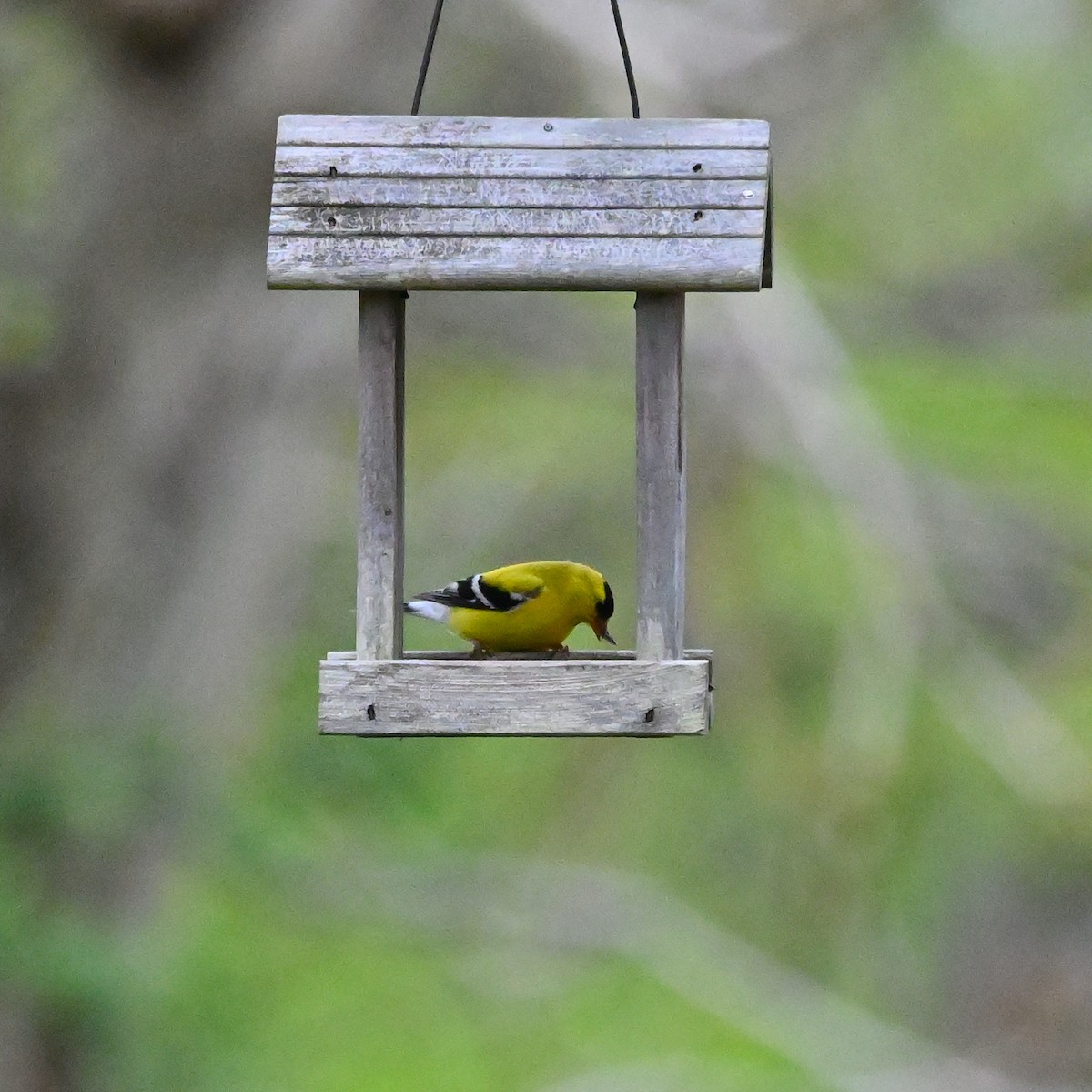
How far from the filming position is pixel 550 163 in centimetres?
316

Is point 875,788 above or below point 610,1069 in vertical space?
above

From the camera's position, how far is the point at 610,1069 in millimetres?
10109

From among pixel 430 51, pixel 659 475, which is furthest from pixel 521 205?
pixel 659 475

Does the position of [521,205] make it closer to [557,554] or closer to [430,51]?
[430,51]

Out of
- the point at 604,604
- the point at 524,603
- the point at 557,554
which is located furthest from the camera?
the point at 557,554

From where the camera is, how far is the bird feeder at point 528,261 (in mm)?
3109

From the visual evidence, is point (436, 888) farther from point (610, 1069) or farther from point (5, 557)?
point (5, 557)

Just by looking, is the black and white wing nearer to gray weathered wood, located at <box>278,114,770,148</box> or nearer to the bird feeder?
the bird feeder

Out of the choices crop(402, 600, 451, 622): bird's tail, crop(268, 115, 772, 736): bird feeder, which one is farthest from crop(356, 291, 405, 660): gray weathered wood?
Answer: crop(402, 600, 451, 622): bird's tail

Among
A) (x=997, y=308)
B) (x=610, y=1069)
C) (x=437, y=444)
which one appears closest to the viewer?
(x=997, y=308)

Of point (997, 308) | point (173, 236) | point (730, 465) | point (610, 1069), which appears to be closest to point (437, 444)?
point (730, 465)

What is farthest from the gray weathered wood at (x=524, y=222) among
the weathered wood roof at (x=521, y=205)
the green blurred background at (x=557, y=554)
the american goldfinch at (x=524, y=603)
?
the green blurred background at (x=557, y=554)

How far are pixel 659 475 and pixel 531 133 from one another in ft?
1.98

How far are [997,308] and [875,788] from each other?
7.13ft
